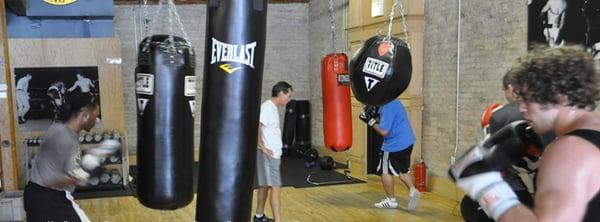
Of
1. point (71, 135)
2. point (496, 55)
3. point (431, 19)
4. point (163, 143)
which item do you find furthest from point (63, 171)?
point (431, 19)

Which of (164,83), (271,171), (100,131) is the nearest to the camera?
(164,83)

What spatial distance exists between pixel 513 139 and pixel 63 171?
2205mm

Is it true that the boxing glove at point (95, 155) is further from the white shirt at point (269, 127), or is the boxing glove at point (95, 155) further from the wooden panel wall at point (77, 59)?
the wooden panel wall at point (77, 59)

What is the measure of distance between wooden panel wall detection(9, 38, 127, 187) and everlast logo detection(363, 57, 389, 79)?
4826 millimetres

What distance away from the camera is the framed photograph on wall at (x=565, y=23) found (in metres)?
3.97

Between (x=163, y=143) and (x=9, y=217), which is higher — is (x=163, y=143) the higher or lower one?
the higher one

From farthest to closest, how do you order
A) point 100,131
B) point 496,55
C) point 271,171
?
point 100,131 → point 496,55 → point 271,171

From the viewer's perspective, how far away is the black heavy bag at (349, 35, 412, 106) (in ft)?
9.42

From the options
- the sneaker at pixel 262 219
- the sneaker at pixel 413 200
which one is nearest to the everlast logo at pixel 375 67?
the sneaker at pixel 262 219

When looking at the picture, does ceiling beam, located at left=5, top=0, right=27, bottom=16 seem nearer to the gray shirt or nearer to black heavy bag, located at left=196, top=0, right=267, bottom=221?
the gray shirt

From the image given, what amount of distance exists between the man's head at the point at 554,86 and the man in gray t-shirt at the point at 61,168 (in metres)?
2.25

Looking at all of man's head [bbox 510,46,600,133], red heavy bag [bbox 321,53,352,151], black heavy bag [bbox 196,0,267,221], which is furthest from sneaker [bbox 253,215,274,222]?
man's head [bbox 510,46,600,133]

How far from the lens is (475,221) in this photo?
351 centimetres

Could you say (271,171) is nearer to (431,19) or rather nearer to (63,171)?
(63,171)
